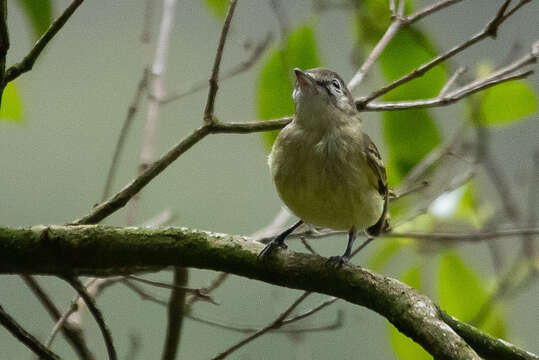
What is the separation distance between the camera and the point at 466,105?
8.52 ft

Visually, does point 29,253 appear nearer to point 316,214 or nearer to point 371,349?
point 316,214

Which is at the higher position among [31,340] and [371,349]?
[31,340]

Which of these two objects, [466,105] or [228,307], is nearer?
[466,105]

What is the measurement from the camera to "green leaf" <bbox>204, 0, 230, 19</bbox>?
2.05 m

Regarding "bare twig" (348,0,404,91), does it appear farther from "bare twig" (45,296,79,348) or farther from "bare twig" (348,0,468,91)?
"bare twig" (45,296,79,348)

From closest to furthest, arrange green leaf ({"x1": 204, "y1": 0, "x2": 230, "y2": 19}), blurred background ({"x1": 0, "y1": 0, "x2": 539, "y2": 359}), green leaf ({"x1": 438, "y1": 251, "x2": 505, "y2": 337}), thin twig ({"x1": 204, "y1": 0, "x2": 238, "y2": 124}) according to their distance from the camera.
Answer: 1. thin twig ({"x1": 204, "y1": 0, "x2": 238, "y2": 124})
2. green leaf ({"x1": 204, "y1": 0, "x2": 230, "y2": 19})
3. green leaf ({"x1": 438, "y1": 251, "x2": 505, "y2": 337})
4. blurred background ({"x1": 0, "y1": 0, "x2": 539, "y2": 359})

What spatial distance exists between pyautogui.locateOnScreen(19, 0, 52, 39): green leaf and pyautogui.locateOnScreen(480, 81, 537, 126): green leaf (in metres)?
1.29

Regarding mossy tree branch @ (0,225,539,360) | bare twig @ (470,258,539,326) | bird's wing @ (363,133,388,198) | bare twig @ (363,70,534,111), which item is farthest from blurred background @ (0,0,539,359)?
mossy tree branch @ (0,225,539,360)

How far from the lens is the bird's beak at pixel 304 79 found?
226cm

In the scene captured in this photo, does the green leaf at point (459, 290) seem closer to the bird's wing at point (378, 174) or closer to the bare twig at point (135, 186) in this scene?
the bird's wing at point (378, 174)

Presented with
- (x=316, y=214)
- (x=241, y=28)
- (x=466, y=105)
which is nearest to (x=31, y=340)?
(x=316, y=214)

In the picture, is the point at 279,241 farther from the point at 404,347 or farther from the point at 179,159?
the point at 179,159

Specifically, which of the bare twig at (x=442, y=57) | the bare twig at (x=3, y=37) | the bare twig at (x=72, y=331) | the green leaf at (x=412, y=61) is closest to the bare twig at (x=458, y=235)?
the green leaf at (x=412, y=61)

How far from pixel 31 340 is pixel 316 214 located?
1063 millimetres
